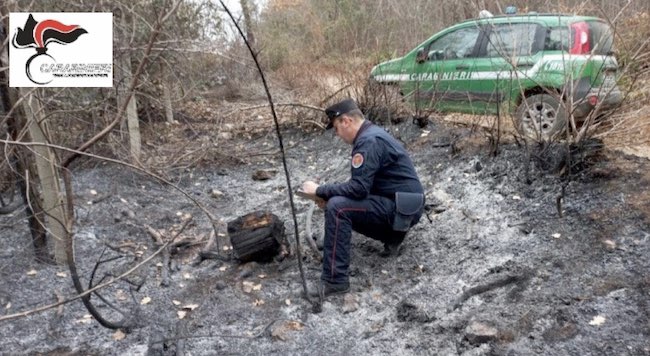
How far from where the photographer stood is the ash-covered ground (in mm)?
2918

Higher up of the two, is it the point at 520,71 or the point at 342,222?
the point at 520,71

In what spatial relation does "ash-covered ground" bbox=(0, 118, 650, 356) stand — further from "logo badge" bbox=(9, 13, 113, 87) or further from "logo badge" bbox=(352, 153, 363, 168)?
"logo badge" bbox=(9, 13, 113, 87)

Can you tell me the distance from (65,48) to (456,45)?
536cm

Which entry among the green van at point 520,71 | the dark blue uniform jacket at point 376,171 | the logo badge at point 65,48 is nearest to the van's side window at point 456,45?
the green van at point 520,71

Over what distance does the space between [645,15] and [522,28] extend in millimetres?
1856

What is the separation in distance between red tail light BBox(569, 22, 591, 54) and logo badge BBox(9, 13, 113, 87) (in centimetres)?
475

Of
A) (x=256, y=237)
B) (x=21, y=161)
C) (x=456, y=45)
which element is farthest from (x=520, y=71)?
(x=21, y=161)

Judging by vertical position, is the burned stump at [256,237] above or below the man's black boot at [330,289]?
above

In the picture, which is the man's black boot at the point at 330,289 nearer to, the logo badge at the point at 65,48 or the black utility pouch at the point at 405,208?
the black utility pouch at the point at 405,208

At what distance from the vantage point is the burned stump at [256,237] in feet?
13.3

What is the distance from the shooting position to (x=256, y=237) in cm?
404

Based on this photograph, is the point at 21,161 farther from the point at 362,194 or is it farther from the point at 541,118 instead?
the point at 541,118

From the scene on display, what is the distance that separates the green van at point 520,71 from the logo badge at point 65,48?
2998 millimetres

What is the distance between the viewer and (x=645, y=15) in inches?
168
